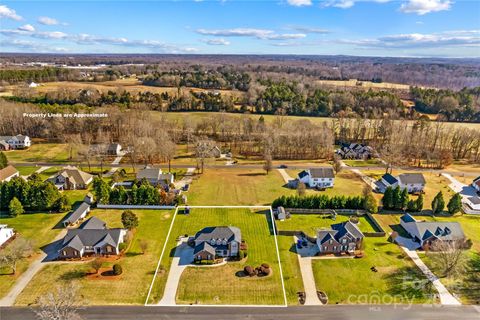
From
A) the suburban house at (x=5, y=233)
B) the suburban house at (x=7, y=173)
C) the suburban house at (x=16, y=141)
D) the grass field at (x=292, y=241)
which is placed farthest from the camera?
the suburban house at (x=16, y=141)

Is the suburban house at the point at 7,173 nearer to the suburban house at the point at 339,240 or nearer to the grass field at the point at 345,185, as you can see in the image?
the grass field at the point at 345,185

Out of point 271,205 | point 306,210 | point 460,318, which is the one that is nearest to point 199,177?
point 271,205

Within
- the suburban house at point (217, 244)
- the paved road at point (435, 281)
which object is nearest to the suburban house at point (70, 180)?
the suburban house at point (217, 244)

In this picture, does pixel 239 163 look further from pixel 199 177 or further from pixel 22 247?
pixel 22 247

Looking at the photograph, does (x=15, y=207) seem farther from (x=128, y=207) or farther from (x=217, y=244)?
(x=217, y=244)

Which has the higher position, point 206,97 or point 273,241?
point 206,97

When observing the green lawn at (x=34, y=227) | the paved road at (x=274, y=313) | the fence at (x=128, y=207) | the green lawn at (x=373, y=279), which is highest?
the fence at (x=128, y=207)

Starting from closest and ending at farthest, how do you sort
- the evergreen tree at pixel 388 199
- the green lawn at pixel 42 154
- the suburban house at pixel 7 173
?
the evergreen tree at pixel 388 199, the suburban house at pixel 7 173, the green lawn at pixel 42 154

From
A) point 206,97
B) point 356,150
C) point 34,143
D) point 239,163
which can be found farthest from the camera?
point 206,97
